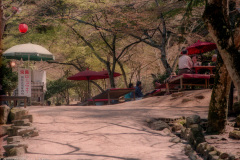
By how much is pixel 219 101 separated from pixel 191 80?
503cm

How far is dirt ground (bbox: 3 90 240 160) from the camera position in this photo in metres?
4.90

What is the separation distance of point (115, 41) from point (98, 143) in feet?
50.0

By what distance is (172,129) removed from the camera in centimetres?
761

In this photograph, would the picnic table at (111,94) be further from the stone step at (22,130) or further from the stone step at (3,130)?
the stone step at (22,130)

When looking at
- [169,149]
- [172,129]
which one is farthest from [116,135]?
[172,129]

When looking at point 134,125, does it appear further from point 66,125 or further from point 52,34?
point 52,34

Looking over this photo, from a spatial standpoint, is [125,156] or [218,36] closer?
[125,156]

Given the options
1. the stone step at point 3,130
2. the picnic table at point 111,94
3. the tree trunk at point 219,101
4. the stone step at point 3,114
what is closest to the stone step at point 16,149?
the stone step at point 3,130

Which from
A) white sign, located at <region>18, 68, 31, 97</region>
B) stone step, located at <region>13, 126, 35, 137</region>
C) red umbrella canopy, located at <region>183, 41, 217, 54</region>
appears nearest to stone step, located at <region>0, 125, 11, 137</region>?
stone step, located at <region>13, 126, 35, 137</region>

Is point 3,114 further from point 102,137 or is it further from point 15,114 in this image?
point 102,137

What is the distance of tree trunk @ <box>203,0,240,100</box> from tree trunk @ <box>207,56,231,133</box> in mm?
1264

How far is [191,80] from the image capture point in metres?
11.8

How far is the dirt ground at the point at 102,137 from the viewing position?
4.90m

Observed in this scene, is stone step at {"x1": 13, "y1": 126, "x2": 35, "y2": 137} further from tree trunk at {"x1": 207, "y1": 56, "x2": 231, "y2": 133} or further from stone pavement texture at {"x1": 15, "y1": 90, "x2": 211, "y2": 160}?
tree trunk at {"x1": 207, "y1": 56, "x2": 231, "y2": 133}
